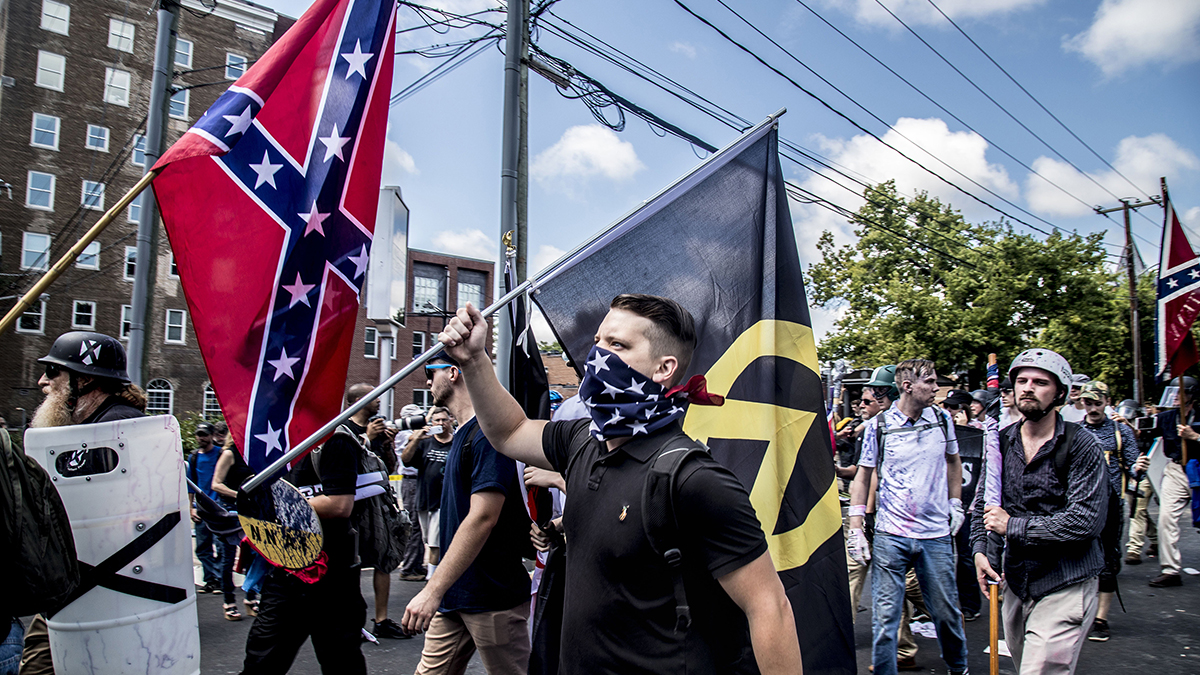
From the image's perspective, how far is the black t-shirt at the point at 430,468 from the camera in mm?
7926

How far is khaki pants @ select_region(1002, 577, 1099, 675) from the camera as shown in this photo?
11.7ft

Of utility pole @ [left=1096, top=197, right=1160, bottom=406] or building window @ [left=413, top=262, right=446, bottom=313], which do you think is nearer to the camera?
utility pole @ [left=1096, top=197, right=1160, bottom=406]

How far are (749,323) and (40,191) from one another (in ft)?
131

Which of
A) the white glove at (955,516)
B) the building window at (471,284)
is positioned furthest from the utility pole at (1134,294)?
the building window at (471,284)

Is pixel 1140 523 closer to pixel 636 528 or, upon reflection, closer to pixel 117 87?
pixel 636 528

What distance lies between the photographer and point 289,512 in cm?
361

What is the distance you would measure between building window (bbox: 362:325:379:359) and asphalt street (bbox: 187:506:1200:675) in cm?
3509

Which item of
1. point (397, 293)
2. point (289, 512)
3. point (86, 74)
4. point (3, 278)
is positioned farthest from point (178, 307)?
point (289, 512)

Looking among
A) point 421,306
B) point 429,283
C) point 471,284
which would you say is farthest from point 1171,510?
point 471,284

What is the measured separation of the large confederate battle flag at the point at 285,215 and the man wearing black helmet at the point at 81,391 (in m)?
0.72

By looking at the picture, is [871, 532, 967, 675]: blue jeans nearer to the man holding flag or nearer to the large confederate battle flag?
the man holding flag

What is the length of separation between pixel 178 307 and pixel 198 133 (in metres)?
37.8

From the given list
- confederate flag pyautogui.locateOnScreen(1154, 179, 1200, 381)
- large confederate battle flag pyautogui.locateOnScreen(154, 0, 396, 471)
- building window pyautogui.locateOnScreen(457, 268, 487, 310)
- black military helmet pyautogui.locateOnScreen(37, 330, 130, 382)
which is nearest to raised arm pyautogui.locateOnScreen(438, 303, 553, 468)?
large confederate battle flag pyautogui.locateOnScreen(154, 0, 396, 471)

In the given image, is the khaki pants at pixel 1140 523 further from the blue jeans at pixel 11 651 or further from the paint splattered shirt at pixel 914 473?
the blue jeans at pixel 11 651
